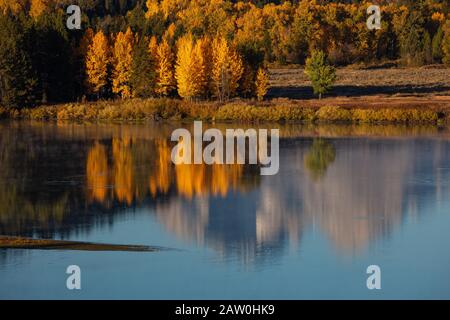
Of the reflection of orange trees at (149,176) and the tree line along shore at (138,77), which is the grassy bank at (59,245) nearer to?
the reflection of orange trees at (149,176)

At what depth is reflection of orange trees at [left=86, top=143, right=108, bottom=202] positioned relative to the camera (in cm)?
2627

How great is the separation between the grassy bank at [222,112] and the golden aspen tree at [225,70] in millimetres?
3287

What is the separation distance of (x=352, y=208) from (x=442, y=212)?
7.82ft

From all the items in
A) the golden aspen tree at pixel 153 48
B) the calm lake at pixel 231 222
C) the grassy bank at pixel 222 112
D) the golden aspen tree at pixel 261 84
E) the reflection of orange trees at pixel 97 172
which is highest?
the golden aspen tree at pixel 153 48

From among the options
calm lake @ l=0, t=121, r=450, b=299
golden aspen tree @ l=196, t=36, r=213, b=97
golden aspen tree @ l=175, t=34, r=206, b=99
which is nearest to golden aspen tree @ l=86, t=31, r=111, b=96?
golden aspen tree @ l=175, t=34, r=206, b=99

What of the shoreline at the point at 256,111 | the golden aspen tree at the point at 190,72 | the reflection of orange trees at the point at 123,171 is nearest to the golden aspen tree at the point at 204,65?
the golden aspen tree at the point at 190,72

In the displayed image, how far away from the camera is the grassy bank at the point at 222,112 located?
2168 inches

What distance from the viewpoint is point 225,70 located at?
65688mm

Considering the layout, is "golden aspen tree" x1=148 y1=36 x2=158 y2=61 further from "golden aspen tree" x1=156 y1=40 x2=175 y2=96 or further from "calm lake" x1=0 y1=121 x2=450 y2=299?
"calm lake" x1=0 y1=121 x2=450 y2=299

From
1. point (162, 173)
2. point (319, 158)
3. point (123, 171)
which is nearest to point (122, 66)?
point (319, 158)

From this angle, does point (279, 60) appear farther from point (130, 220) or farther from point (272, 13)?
point (130, 220)

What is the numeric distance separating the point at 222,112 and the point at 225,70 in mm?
8571

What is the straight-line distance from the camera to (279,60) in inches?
4331

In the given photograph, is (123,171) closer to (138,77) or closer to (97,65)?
(138,77)
